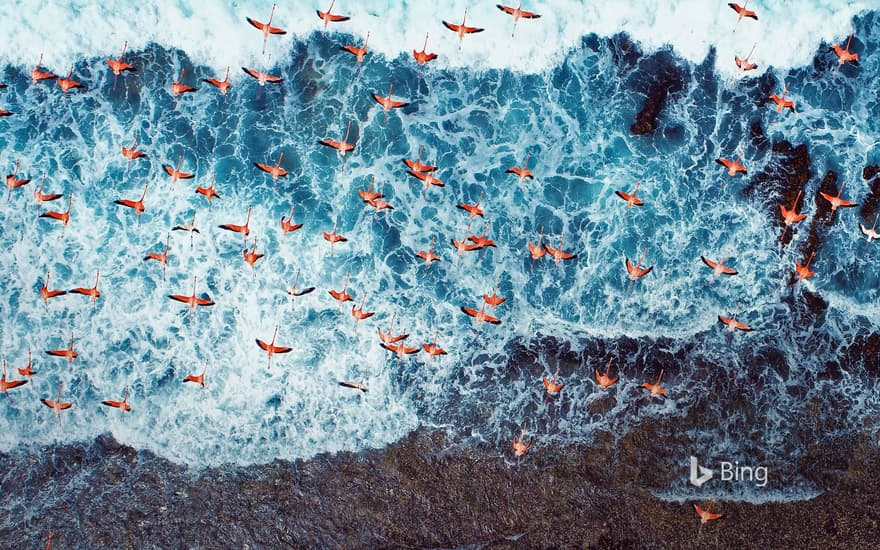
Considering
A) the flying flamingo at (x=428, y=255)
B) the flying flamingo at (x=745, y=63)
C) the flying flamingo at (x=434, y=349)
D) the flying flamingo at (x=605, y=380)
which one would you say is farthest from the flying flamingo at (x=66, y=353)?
the flying flamingo at (x=745, y=63)

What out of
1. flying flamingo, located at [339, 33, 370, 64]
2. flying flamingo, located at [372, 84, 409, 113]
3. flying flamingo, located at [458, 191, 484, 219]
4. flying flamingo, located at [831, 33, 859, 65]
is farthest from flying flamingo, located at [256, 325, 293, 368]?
flying flamingo, located at [831, 33, 859, 65]

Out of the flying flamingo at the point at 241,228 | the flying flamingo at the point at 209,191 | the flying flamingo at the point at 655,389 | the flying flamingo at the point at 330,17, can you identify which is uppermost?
the flying flamingo at the point at 330,17

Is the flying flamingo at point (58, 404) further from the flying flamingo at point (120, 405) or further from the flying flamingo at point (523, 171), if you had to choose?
the flying flamingo at point (523, 171)

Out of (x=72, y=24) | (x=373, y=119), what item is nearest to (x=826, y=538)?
(x=373, y=119)

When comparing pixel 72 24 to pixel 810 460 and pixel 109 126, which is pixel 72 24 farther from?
pixel 810 460

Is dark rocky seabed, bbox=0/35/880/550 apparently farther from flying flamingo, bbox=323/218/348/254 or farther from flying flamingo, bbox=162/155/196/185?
flying flamingo, bbox=162/155/196/185
